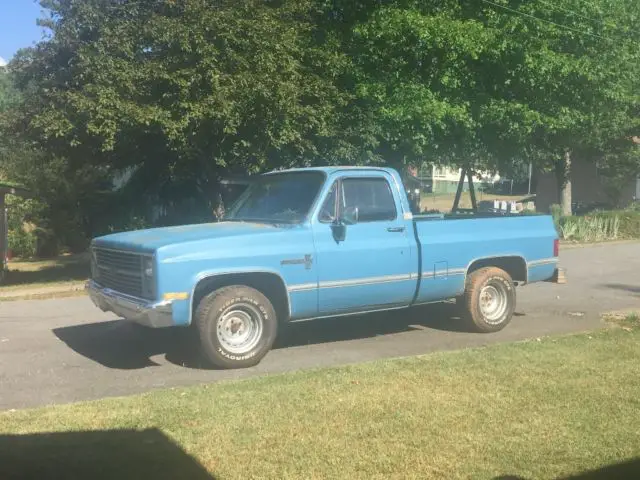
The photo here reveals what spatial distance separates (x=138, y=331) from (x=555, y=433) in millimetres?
5649

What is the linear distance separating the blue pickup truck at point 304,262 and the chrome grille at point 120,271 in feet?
0.04

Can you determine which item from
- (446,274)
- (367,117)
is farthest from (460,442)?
(367,117)

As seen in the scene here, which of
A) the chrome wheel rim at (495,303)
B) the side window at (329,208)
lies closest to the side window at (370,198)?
the side window at (329,208)

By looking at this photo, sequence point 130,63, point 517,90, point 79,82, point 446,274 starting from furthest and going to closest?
point 517,90 < point 79,82 < point 130,63 < point 446,274

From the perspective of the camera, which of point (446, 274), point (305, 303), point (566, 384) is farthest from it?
point (446, 274)

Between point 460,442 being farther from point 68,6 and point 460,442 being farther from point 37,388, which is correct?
point 68,6

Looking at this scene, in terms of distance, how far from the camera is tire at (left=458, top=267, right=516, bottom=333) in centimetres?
874

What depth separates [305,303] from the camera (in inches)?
292

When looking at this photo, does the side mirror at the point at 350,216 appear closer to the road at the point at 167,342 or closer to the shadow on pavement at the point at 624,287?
the road at the point at 167,342

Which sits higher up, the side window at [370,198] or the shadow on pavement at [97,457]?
the side window at [370,198]

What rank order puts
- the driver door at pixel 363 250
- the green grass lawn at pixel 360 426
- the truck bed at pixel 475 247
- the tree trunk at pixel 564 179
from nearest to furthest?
the green grass lawn at pixel 360 426 < the driver door at pixel 363 250 < the truck bed at pixel 475 247 < the tree trunk at pixel 564 179

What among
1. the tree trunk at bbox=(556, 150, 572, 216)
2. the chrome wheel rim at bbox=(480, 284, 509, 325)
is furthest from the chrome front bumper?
the tree trunk at bbox=(556, 150, 572, 216)

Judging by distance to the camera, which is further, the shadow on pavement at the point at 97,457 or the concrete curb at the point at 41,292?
the concrete curb at the point at 41,292

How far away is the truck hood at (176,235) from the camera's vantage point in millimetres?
6793
